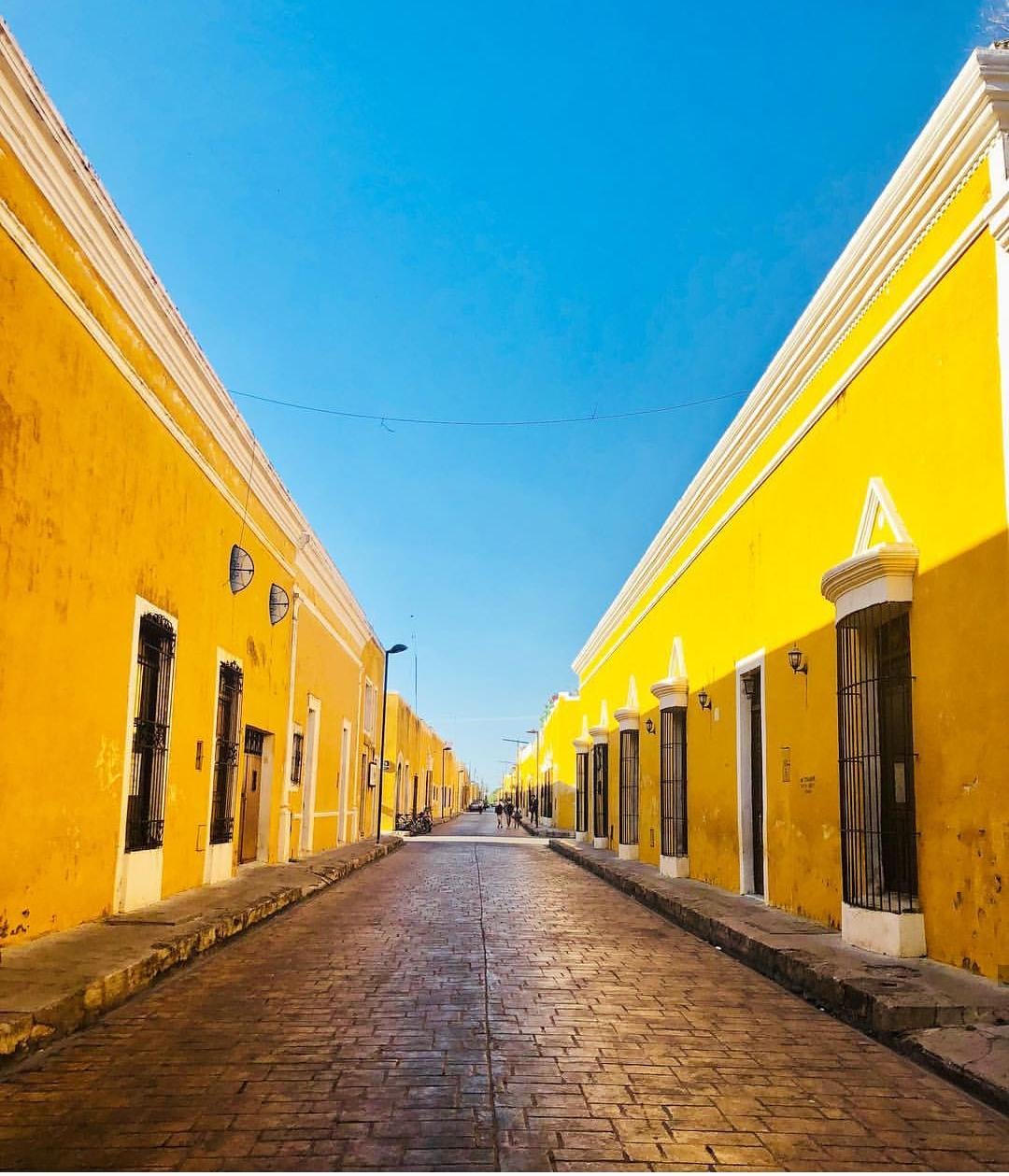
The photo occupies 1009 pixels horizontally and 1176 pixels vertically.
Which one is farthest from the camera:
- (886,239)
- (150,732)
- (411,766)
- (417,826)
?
(411,766)

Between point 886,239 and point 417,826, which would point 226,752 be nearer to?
point 886,239

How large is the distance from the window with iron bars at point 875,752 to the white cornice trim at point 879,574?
11 cm

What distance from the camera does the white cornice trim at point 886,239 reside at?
6508mm

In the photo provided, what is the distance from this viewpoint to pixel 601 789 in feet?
84.7

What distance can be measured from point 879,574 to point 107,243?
249 inches

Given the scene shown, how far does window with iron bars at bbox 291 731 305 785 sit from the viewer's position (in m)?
17.9

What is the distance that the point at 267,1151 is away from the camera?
3.73 meters

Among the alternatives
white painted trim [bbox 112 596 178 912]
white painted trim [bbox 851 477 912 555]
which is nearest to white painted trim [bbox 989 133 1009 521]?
white painted trim [bbox 851 477 912 555]

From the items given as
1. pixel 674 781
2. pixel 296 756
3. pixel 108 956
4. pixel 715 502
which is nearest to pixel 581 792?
pixel 296 756

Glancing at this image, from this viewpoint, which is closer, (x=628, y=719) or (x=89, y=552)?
(x=89, y=552)

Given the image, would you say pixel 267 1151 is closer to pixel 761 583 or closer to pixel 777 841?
pixel 777 841

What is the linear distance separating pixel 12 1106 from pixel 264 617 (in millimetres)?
11369

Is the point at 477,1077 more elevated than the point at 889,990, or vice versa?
the point at 889,990

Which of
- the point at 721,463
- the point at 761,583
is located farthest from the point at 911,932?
the point at 721,463
